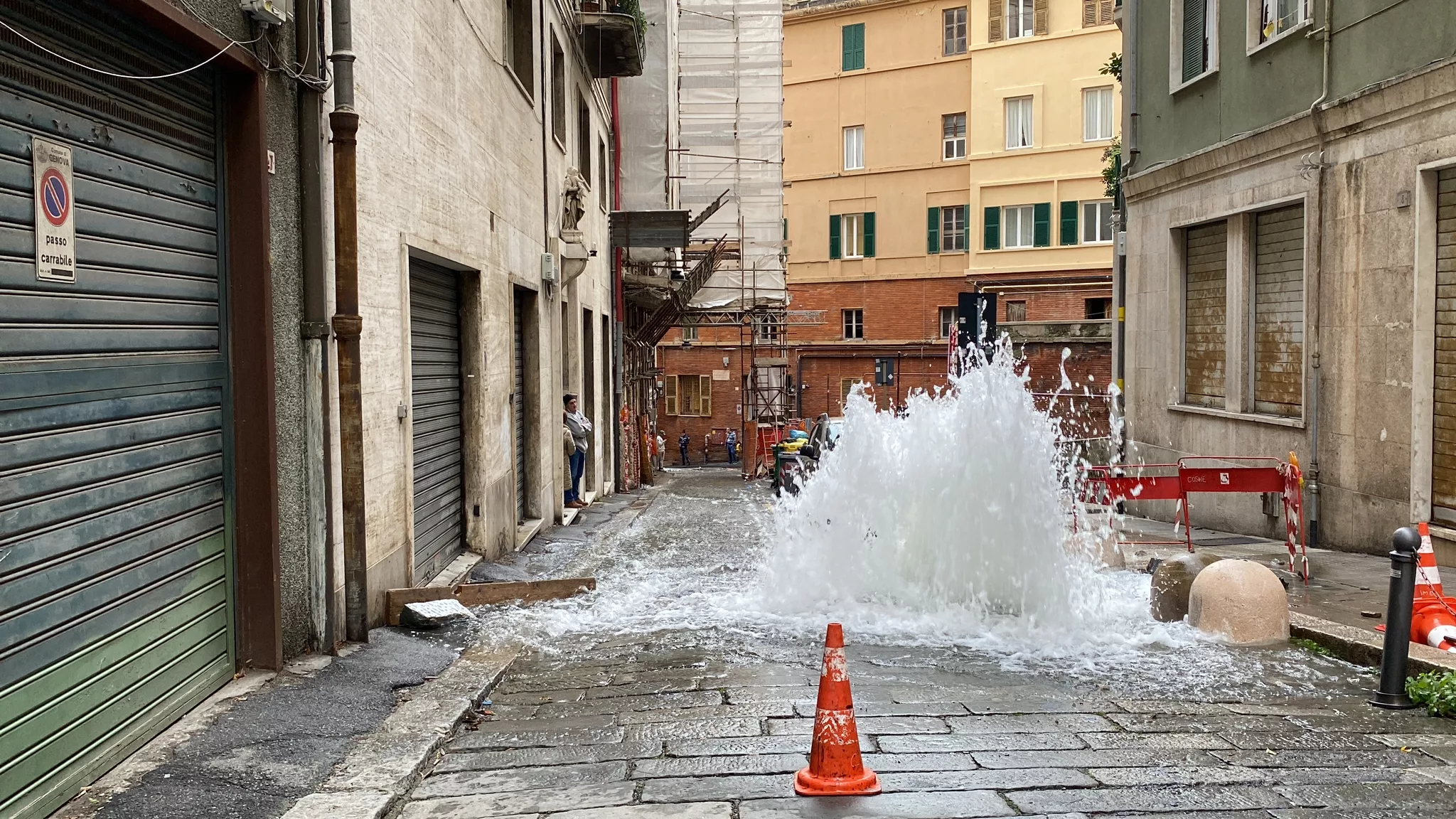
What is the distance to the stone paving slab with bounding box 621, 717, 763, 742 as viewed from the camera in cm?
545

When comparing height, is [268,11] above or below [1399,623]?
above

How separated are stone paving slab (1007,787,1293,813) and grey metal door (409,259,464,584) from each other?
5.59 meters

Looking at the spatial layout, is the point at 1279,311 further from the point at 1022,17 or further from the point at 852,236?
the point at 852,236

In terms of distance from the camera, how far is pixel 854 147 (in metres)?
45.8

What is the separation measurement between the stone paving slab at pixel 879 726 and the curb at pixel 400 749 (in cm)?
154

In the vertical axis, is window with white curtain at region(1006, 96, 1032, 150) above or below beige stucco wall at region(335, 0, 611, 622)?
above

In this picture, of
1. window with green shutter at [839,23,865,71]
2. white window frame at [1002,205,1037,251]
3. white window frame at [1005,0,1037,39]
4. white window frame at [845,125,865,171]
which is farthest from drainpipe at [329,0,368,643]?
window with green shutter at [839,23,865,71]

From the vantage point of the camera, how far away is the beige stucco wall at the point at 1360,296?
1062 cm

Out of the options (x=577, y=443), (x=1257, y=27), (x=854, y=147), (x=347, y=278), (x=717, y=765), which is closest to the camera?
(x=717, y=765)

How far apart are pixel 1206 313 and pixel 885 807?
1270cm

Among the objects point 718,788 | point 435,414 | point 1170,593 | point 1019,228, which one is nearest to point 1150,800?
point 718,788

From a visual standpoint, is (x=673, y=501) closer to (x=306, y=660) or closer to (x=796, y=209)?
(x=306, y=660)

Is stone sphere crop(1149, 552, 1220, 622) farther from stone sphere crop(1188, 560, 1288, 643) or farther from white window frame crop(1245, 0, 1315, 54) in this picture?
white window frame crop(1245, 0, 1315, 54)

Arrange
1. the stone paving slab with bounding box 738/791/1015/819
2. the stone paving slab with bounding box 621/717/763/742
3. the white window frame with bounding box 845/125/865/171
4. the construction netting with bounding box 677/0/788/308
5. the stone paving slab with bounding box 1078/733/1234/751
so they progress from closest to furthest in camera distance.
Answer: the stone paving slab with bounding box 738/791/1015/819
the stone paving slab with bounding box 1078/733/1234/751
the stone paving slab with bounding box 621/717/763/742
the construction netting with bounding box 677/0/788/308
the white window frame with bounding box 845/125/865/171
